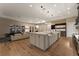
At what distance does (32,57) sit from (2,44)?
77cm

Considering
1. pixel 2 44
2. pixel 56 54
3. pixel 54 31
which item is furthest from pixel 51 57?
pixel 2 44

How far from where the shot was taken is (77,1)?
2107 millimetres

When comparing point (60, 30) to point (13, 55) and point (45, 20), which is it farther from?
point (13, 55)

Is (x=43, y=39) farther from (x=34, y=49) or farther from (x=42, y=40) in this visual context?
(x=34, y=49)

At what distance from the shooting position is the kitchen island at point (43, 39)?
2.20m

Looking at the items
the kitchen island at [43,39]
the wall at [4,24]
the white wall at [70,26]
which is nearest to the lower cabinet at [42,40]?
the kitchen island at [43,39]

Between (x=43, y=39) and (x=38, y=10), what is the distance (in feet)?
2.25

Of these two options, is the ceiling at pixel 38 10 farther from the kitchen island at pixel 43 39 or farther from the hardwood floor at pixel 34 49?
the hardwood floor at pixel 34 49

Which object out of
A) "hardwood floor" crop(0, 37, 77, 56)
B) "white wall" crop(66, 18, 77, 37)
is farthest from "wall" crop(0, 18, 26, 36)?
"white wall" crop(66, 18, 77, 37)

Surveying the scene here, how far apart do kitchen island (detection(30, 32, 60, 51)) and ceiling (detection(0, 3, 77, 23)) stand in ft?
1.29

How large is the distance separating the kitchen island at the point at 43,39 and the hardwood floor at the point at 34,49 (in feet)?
0.32

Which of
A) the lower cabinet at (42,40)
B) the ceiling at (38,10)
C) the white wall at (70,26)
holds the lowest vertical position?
the lower cabinet at (42,40)

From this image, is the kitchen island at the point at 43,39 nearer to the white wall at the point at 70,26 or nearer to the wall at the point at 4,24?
the white wall at the point at 70,26

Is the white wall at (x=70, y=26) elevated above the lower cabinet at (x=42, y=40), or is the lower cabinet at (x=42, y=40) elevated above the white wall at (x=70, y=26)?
the white wall at (x=70, y=26)
